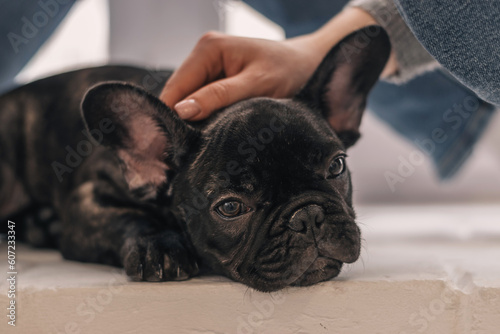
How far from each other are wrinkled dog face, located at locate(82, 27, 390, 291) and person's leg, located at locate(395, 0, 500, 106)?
349 mm

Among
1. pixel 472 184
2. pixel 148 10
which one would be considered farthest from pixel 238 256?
pixel 472 184

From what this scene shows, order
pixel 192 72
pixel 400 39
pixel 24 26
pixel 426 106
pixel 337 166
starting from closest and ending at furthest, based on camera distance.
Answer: pixel 337 166 → pixel 192 72 → pixel 400 39 → pixel 24 26 → pixel 426 106

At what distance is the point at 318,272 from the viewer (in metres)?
1.38

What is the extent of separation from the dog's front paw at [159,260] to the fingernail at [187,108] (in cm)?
39

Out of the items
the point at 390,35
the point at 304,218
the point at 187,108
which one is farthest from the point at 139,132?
the point at 390,35

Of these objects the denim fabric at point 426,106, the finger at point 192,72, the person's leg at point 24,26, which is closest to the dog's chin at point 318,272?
the finger at point 192,72

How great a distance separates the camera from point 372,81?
1.84 metres

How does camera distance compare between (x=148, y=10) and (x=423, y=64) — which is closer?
(x=423, y=64)

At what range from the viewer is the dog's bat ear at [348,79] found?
5.63 feet

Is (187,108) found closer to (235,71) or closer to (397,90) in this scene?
(235,71)

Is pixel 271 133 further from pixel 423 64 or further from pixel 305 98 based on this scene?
pixel 423 64

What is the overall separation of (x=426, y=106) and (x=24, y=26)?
6.19ft

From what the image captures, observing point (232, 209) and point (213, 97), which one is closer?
point (232, 209)

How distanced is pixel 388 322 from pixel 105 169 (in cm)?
114
